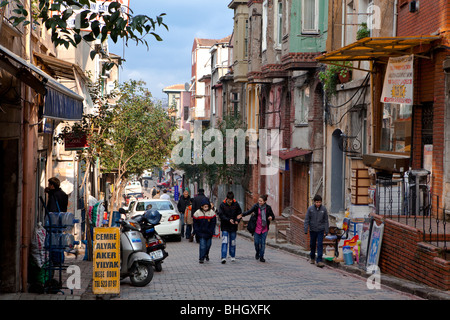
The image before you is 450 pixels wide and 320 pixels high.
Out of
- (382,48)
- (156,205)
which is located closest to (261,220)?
(382,48)

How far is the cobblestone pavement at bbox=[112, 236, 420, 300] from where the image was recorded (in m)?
11.1

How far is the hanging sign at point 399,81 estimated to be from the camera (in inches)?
626

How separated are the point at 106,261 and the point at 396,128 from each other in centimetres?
934

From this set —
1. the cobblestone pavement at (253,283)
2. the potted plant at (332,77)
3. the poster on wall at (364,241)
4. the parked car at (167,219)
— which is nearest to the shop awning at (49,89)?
the cobblestone pavement at (253,283)

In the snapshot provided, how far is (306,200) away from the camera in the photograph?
27.6 metres

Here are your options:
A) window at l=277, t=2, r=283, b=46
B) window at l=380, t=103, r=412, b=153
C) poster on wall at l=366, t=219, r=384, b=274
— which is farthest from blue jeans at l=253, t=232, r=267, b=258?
window at l=277, t=2, r=283, b=46

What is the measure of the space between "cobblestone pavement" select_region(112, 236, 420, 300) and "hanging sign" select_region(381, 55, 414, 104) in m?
4.33

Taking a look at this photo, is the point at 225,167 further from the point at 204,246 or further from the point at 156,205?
the point at 204,246

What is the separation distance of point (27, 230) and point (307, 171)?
56.5 feet

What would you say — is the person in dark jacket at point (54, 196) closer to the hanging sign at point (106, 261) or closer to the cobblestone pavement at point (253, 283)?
the cobblestone pavement at point (253, 283)

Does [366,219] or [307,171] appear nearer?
[366,219]

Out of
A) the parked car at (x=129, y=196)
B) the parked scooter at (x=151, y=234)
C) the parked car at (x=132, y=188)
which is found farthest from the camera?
the parked car at (x=132, y=188)
